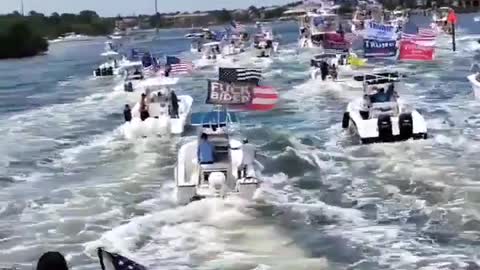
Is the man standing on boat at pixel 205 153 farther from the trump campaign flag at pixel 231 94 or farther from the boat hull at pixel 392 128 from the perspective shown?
the boat hull at pixel 392 128

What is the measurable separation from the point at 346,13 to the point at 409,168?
118 meters

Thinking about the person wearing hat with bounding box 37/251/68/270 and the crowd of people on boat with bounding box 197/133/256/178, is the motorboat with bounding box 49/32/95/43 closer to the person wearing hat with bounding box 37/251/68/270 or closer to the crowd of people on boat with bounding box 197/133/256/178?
the crowd of people on boat with bounding box 197/133/256/178

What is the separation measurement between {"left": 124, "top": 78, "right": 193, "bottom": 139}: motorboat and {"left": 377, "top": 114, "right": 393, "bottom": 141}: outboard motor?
7844 millimetres

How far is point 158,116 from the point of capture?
3072 cm

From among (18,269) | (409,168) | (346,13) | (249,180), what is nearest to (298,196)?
(249,180)

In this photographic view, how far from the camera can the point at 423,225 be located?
17000 mm

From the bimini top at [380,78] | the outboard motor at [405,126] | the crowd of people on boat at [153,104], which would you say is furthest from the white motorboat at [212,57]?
the outboard motor at [405,126]

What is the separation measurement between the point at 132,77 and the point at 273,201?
32.0 metres

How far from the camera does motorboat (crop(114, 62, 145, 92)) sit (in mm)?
47875

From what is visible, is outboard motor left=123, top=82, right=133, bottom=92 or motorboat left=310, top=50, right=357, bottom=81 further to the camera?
outboard motor left=123, top=82, right=133, bottom=92

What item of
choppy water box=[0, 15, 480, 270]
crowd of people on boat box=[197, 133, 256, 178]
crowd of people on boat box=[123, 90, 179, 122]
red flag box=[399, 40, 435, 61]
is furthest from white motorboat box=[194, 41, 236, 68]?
crowd of people on boat box=[197, 133, 256, 178]

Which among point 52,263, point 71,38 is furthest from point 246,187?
point 71,38

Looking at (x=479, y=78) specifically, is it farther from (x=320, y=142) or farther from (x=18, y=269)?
(x=18, y=269)

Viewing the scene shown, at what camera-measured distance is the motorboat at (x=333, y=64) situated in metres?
45.9
